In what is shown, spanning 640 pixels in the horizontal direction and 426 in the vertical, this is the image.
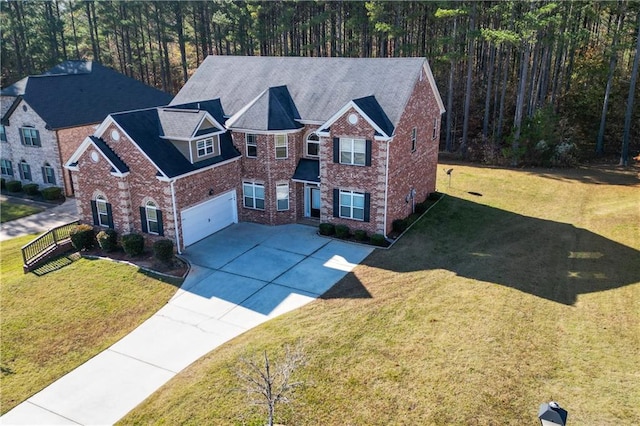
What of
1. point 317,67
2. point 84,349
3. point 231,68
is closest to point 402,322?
point 84,349

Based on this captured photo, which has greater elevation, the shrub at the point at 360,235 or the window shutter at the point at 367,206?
the window shutter at the point at 367,206

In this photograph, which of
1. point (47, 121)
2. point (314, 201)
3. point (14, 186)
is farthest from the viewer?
point (14, 186)

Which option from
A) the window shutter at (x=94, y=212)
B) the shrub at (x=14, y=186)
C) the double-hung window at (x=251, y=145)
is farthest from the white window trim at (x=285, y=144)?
the shrub at (x=14, y=186)

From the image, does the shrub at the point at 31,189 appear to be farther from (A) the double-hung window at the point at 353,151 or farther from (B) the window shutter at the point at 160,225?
(A) the double-hung window at the point at 353,151

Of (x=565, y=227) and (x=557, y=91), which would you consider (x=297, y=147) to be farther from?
(x=557, y=91)

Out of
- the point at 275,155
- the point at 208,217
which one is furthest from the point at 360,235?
the point at 208,217

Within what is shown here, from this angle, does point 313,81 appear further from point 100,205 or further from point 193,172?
point 100,205
